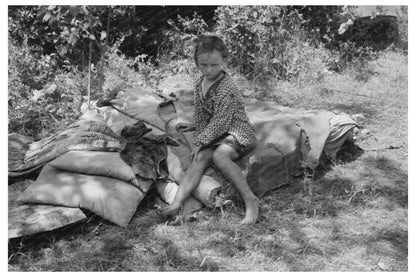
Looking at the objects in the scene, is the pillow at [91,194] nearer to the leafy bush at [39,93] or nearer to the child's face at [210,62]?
the child's face at [210,62]

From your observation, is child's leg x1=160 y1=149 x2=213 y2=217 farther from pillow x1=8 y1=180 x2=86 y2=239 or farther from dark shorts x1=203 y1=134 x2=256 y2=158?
pillow x1=8 y1=180 x2=86 y2=239

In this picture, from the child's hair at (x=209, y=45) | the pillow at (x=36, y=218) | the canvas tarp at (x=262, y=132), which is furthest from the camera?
the canvas tarp at (x=262, y=132)

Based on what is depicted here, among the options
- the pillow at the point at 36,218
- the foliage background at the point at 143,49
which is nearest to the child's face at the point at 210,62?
the pillow at the point at 36,218

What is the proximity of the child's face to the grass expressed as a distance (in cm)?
104

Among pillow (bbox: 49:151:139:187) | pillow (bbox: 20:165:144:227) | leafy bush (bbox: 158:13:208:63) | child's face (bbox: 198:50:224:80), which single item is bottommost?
pillow (bbox: 20:165:144:227)

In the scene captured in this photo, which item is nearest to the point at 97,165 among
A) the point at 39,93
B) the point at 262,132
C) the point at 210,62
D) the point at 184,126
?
the point at 184,126

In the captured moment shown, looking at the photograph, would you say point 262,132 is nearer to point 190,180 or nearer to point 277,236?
point 190,180

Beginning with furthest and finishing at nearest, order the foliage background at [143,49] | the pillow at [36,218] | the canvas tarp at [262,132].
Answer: the foliage background at [143,49] → the canvas tarp at [262,132] → the pillow at [36,218]

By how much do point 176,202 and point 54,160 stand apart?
3.43ft

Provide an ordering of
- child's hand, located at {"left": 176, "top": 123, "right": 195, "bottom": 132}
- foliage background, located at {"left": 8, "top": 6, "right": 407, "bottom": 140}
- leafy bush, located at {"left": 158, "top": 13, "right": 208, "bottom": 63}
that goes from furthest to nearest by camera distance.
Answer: leafy bush, located at {"left": 158, "top": 13, "right": 208, "bottom": 63}
foliage background, located at {"left": 8, "top": 6, "right": 407, "bottom": 140}
child's hand, located at {"left": 176, "top": 123, "right": 195, "bottom": 132}

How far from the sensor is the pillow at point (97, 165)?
363 centimetres

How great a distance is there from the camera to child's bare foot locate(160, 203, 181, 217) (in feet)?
11.5

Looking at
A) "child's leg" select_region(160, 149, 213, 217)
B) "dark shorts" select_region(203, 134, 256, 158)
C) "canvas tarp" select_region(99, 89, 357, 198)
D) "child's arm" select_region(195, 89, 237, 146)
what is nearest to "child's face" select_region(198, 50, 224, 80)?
"child's arm" select_region(195, 89, 237, 146)

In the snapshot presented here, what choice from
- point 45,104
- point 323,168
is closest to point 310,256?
point 323,168
